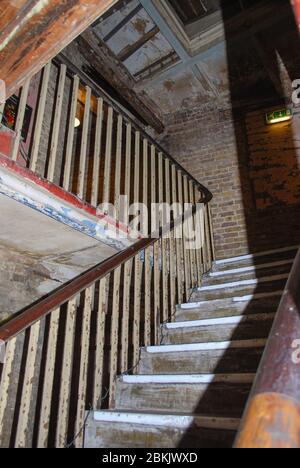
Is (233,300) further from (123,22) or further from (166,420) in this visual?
(123,22)

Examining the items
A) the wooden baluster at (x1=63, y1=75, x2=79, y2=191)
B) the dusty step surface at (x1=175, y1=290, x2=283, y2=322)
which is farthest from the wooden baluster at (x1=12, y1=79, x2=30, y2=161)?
the dusty step surface at (x1=175, y1=290, x2=283, y2=322)

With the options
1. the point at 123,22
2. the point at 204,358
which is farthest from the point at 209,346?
the point at 123,22

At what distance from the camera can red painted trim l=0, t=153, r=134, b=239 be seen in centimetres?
211

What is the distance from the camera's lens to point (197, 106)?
628 cm

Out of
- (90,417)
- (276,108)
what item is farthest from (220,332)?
(276,108)

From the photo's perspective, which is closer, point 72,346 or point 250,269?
point 72,346

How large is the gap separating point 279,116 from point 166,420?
203 inches

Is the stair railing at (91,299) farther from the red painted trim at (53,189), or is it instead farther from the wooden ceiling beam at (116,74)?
the wooden ceiling beam at (116,74)

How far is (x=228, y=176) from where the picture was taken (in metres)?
5.73

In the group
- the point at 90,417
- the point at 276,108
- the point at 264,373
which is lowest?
the point at 90,417
